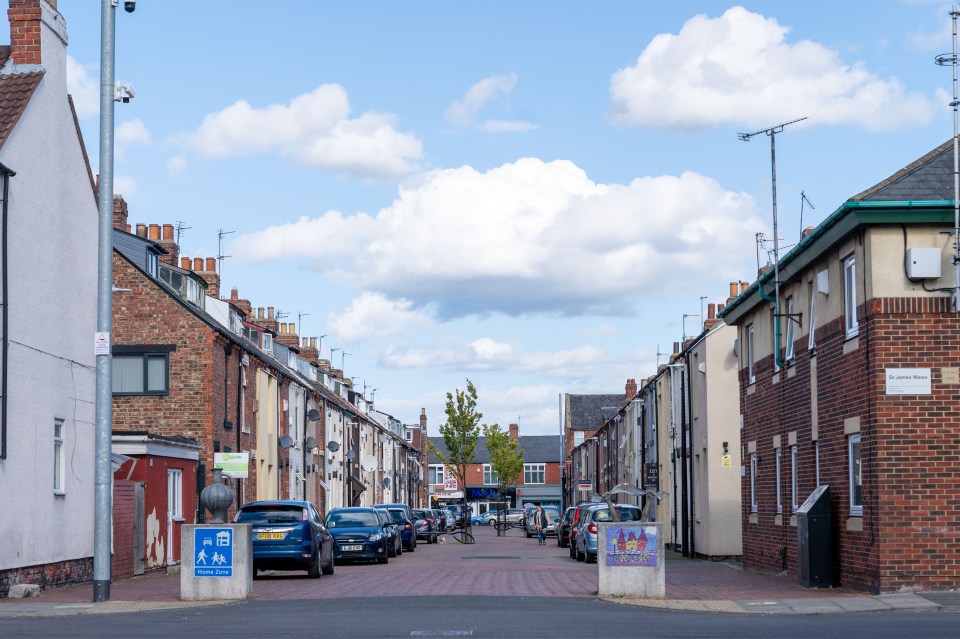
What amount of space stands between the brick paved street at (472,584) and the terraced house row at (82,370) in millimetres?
1232

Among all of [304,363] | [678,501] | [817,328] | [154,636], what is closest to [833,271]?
[817,328]

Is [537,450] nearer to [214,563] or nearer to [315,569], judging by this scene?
[315,569]

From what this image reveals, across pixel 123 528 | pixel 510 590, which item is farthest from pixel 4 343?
pixel 510 590

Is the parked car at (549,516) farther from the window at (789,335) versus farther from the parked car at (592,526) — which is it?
the window at (789,335)

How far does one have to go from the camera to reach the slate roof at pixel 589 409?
12394cm

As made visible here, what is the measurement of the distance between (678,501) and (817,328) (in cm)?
2246

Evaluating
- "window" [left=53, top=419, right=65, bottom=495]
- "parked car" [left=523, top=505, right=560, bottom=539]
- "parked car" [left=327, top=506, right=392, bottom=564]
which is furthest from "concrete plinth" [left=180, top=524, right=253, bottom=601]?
"parked car" [left=523, top=505, right=560, bottom=539]

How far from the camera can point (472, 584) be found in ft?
78.3

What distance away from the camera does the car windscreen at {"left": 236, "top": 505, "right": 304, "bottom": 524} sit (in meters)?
26.5

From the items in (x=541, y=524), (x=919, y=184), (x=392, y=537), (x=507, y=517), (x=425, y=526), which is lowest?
(x=507, y=517)

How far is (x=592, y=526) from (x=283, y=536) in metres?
11.1

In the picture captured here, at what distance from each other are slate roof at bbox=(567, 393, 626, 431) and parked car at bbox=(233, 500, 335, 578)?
97.1m

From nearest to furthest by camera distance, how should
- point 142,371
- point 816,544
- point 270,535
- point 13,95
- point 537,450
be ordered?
point 816,544 < point 13,95 < point 270,535 < point 142,371 < point 537,450

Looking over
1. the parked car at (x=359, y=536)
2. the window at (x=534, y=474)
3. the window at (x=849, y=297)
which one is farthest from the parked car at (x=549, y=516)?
the window at (x=534, y=474)
